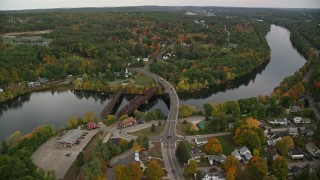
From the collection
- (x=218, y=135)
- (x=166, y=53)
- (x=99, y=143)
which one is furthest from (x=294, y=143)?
(x=166, y=53)

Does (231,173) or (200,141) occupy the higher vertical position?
(231,173)

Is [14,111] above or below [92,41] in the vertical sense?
below

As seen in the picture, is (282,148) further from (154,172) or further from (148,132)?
(148,132)

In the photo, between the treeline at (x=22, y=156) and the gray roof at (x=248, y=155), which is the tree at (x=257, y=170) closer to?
the gray roof at (x=248, y=155)

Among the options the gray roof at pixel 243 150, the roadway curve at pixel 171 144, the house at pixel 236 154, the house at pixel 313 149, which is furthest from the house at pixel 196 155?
the house at pixel 313 149

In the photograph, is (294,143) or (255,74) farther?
(255,74)

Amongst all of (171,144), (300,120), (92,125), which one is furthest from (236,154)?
(92,125)

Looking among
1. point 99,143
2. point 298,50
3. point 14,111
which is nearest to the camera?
point 99,143

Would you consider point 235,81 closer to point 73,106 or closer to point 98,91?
point 98,91
